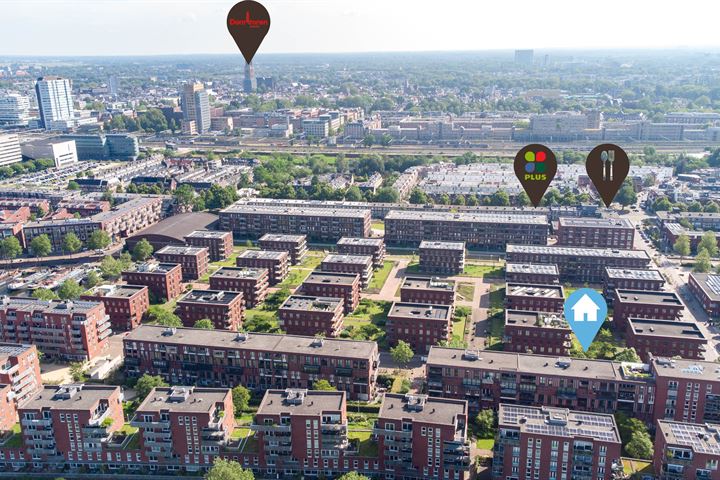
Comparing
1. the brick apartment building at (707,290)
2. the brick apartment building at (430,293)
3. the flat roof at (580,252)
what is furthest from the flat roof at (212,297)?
the brick apartment building at (707,290)

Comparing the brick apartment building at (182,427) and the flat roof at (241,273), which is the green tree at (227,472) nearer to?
the brick apartment building at (182,427)

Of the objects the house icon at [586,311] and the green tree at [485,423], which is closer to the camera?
the green tree at [485,423]

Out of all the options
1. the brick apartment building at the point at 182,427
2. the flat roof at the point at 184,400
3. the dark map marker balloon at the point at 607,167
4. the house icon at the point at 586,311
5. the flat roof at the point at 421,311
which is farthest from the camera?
the flat roof at the point at 421,311

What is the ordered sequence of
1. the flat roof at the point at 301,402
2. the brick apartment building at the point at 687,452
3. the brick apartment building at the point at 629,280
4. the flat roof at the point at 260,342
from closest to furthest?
the brick apartment building at the point at 687,452 → the flat roof at the point at 301,402 → the flat roof at the point at 260,342 → the brick apartment building at the point at 629,280

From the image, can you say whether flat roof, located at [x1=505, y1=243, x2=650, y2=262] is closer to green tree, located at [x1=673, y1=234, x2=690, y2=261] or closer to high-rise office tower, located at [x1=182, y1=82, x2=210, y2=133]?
green tree, located at [x1=673, y1=234, x2=690, y2=261]

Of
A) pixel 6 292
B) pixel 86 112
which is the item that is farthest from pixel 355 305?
pixel 86 112

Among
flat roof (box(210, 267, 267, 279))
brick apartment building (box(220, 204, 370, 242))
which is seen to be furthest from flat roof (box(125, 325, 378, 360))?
brick apartment building (box(220, 204, 370, 242))

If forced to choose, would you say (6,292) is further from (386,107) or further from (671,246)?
(386,107)
